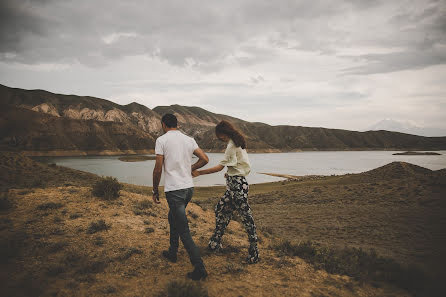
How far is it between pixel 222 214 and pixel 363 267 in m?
3.17

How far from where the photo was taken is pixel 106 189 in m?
7.98

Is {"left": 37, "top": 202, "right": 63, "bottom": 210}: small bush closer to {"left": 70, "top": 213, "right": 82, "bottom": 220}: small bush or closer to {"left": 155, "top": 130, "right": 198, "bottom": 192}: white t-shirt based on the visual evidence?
{"left": 70, "top": 213, "right": 82, "bottom": 220}: small bush

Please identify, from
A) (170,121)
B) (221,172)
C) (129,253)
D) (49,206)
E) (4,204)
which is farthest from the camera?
(221,172)

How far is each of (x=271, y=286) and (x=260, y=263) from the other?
904 mm

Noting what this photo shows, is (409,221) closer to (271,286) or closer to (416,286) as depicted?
(416,286)

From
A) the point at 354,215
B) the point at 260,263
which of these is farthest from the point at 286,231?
the point at 260,263

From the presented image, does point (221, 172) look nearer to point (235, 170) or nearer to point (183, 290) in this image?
point (235, 170)

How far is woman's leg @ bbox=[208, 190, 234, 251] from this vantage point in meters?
4.50

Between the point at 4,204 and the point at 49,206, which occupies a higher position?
the point at 4,204

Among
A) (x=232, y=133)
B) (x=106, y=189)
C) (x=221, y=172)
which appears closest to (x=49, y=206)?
(x=106, y=189)

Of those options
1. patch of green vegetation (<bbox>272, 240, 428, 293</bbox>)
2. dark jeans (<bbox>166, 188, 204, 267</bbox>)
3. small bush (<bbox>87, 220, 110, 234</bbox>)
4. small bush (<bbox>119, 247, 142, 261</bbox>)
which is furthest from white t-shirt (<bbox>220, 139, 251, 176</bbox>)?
small bush (<bbox>87, 220, 110, 234</bbox>)

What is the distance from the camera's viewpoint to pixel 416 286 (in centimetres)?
395

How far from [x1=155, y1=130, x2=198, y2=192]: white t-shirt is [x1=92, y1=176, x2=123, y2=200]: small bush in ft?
16.9

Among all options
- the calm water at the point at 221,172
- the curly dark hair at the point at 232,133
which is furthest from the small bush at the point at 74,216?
the calm water at the point at 221,172
